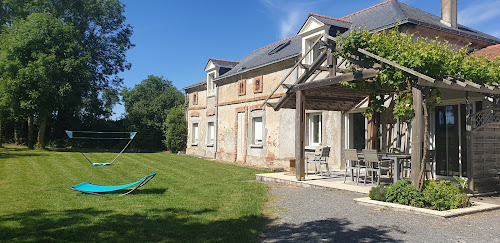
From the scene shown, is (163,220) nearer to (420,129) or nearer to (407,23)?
(420,129)

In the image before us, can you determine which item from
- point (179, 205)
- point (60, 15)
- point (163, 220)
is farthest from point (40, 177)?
point (60, 15)

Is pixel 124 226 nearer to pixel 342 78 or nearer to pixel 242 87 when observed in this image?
pixel 342 78

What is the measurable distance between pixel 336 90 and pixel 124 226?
6.37m

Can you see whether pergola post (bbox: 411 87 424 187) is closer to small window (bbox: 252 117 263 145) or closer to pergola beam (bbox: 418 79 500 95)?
pergola beam (bbox: 418 79 500 95)

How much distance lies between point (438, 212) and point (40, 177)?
1088cm

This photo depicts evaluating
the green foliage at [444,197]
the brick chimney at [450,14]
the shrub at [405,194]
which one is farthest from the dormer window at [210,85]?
the green foliage at [444,197]

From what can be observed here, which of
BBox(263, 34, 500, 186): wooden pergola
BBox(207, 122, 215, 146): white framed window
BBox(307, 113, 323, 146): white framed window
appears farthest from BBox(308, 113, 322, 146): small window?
BBox(207, 122, 215, 146): white framed window

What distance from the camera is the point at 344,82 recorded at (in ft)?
26.2

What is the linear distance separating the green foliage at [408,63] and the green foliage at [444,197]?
4.62 feet

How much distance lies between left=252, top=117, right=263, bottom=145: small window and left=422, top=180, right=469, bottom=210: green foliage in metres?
11.1

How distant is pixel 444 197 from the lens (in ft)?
20.2

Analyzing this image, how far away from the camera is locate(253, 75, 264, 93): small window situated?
1680cm

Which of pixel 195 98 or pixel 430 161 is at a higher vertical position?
pixel 195 98

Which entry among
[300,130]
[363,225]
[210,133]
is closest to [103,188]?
[300,130]
